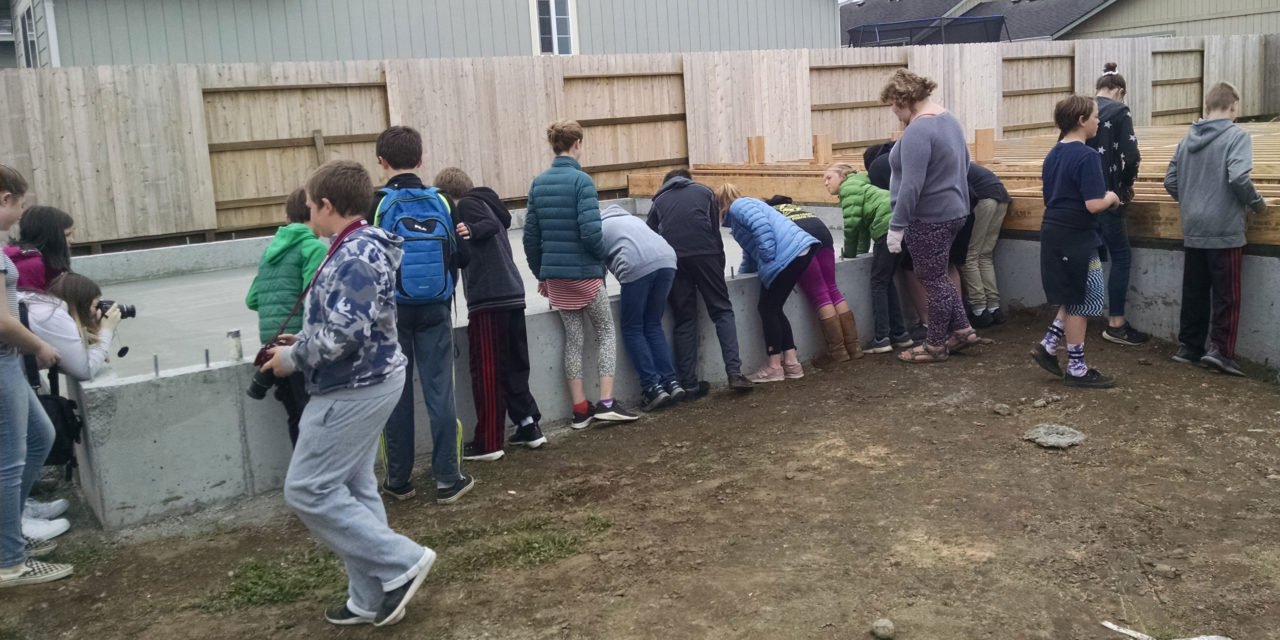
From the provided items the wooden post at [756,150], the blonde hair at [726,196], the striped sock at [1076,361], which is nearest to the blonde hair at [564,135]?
the blonde hair at [726,196]

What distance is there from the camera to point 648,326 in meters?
7.00

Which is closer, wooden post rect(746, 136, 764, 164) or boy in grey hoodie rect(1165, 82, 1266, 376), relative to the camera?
boy in grey hoodie rect(1165, 82, 1266, 376)

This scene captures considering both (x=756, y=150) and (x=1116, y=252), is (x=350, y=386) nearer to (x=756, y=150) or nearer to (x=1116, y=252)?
(x=1116, y=252)

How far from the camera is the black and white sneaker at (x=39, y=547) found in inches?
194

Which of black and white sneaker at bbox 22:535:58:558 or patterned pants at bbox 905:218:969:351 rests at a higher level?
patterned pants at bbox 905:218:969:351

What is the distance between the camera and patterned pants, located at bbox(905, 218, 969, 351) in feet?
23.7

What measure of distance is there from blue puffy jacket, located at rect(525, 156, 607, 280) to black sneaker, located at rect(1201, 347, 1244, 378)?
370 centimetres

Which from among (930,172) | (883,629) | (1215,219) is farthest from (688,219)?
(883,629)

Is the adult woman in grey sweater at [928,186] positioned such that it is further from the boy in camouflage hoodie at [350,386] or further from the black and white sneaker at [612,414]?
the boy in camouflage hoodie at [350,386]

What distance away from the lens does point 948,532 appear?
4695mm

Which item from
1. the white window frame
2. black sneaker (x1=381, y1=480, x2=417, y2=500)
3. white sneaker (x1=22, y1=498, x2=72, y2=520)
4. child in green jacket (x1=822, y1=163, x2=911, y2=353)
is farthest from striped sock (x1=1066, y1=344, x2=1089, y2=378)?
the white window frame

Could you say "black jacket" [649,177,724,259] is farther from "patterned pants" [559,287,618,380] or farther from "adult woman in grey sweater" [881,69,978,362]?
"adult woman in grey sweater" [881,69,978,362]

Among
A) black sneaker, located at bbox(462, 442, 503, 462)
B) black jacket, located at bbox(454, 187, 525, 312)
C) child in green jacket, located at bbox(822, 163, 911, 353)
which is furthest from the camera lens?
child in green jacket, located at bbox(822, 163, 911, 353)

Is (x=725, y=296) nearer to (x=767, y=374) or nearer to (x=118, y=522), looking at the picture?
(x=767, y=374)
